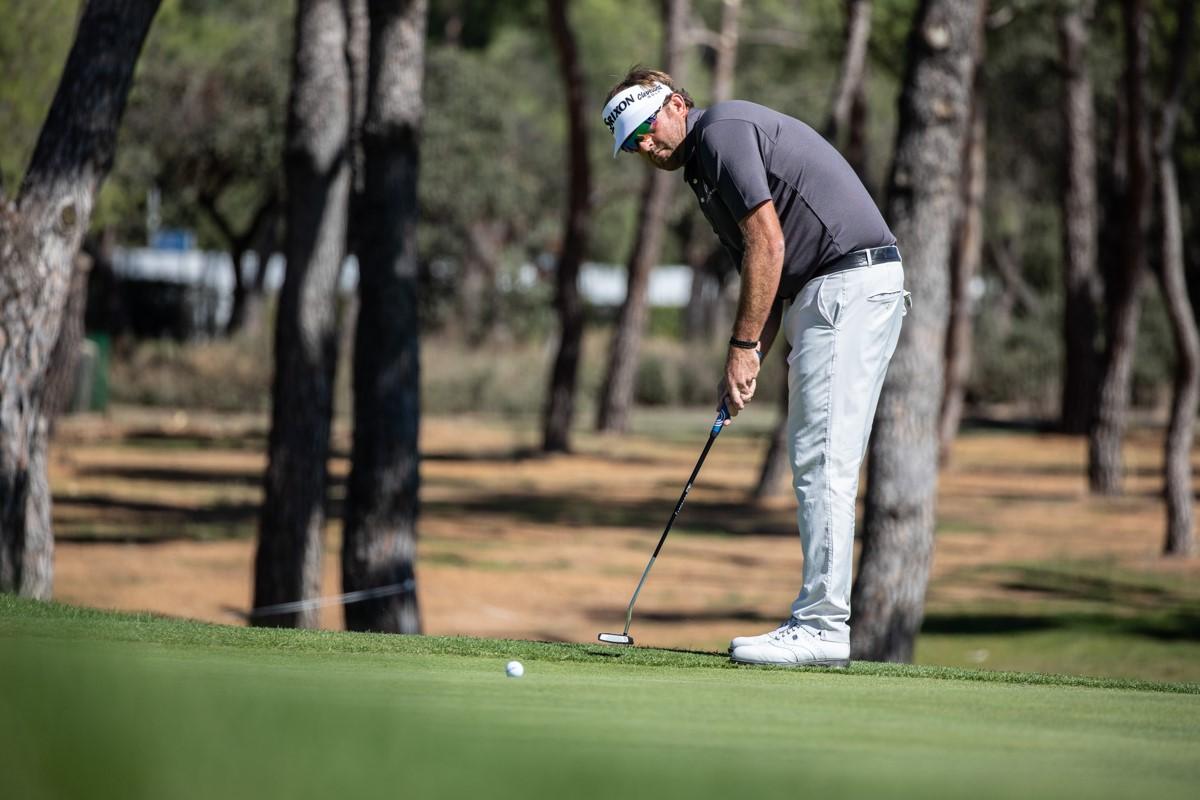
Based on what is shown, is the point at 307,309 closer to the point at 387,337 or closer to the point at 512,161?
the point at 387,337

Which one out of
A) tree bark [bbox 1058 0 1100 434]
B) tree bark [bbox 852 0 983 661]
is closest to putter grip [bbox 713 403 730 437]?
tree bark [bbox 852 0 983 661]

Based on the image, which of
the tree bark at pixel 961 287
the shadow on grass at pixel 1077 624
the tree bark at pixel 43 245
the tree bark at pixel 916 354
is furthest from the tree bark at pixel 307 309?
the tree bark at pixel 961 287

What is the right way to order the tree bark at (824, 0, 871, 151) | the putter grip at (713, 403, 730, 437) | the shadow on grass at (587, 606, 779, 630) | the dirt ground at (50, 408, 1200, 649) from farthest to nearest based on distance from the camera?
the tree bark at (824, 0, 871, 151) < the dirt ground at (50, 408, 1200, 649) < the shadow on grass at (587, 606, 779, 630) < the putter grip at (713, 403, 730, 437)

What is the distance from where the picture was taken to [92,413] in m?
36.0

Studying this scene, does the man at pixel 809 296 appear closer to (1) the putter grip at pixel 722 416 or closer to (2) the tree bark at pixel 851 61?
(1) the putter grip at pixel 722 416

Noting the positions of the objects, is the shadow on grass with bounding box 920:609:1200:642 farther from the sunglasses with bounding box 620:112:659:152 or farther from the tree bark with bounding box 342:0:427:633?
the sunglasses with bounding box 620:112:659:152

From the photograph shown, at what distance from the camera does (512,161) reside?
5691 cm

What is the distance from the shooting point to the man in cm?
626

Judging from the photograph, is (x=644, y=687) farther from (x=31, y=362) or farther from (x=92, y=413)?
(x=92, y=413)

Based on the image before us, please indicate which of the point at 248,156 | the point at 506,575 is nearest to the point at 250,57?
the point at 248,156

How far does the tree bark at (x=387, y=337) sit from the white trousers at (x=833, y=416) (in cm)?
594

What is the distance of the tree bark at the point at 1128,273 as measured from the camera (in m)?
19.5

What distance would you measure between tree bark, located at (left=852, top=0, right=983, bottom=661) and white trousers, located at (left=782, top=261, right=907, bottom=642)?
3.83 metres

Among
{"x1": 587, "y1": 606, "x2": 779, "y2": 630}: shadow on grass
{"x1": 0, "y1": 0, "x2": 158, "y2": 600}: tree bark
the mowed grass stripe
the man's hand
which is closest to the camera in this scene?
the mowed grass stripe
